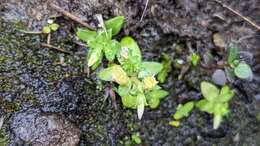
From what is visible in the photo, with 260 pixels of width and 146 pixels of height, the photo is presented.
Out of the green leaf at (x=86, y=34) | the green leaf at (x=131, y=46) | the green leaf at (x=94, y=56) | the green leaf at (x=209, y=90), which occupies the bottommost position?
the green leaf at (x=209, y=90)

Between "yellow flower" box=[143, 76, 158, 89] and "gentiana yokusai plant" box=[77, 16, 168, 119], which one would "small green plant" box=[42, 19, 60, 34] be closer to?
"gentiana yokusai plant" box=[77, 16, 168, 119]

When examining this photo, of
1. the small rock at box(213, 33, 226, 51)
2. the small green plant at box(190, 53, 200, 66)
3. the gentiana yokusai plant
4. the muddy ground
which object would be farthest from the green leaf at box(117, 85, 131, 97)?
the small rock at box(213, 33, 226, 51)

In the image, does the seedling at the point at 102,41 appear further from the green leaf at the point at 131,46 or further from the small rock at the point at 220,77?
the small rock at the point at 220,77

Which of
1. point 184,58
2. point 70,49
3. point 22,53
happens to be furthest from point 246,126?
point 22,53

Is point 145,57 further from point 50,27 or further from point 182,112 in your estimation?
point 50,27

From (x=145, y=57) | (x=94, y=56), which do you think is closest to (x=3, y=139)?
(x=94, y=56)

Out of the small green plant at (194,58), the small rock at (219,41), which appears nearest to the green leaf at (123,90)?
the small green plant at (194,58)

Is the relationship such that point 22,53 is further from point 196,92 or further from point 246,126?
point 246,126
